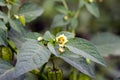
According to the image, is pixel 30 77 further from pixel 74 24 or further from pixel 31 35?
pixel 74 24

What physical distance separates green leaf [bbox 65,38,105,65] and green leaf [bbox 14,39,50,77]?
60mm

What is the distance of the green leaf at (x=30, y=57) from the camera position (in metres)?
0.68

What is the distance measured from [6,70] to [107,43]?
19.4 inches

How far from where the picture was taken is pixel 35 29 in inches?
91.8

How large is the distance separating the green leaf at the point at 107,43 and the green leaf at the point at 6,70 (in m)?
0.41

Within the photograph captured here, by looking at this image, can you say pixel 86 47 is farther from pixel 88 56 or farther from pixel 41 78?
pixel 41 78

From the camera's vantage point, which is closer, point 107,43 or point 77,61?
point 77,61

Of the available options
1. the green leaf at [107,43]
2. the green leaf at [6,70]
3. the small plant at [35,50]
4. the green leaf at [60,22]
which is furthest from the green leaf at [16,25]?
the green leaf at [107,43]

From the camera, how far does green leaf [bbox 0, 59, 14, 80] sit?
0.77 metres

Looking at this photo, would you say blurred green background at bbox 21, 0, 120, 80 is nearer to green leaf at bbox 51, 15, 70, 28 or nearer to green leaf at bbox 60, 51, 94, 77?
green leaf at bbox 51, 15, 70, 28

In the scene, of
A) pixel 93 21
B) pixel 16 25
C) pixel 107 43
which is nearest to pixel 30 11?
pixel 16 25

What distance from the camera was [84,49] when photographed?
2.53ft

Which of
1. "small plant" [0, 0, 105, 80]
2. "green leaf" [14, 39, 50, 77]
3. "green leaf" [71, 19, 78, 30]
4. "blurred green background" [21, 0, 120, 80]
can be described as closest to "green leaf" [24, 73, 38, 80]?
"small plant" [0, 0, 105, 80]

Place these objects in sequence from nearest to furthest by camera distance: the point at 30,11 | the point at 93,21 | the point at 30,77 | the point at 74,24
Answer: the point at 30,77 < the point at 30,11 < the point at 74,24 < the point at 93,21
